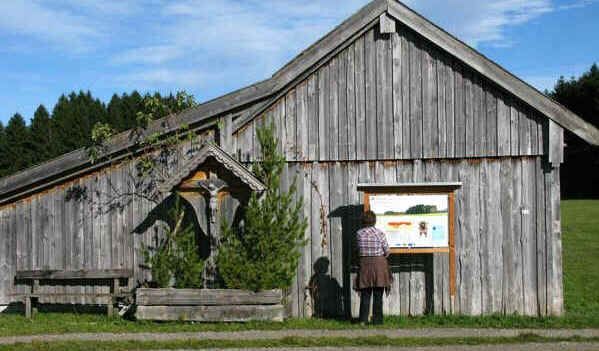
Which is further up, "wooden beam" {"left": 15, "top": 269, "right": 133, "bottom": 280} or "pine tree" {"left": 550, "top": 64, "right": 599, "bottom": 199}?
"pine tree" {"left": 550, "top": 64, "right": 599, "bottom": 199}

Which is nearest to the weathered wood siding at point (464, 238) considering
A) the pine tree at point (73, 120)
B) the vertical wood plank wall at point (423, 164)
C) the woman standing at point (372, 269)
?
the vertical wood plank wall at point (423, 164)

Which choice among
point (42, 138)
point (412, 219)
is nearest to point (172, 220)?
point (412, 219)

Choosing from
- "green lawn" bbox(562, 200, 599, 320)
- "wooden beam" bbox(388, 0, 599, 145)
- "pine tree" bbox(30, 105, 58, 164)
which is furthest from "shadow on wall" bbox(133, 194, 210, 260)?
"pine tree" bbox(30, 105, 58, 164)

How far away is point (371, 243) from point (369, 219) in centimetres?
39

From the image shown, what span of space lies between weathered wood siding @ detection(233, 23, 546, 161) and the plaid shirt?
157 centimetres

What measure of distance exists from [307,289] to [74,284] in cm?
416

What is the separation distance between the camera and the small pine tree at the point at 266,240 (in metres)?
11.6

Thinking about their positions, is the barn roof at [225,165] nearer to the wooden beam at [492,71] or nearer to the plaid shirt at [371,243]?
the plaid shirt at [371,243]

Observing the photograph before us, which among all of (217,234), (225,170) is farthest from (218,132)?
(217,234)

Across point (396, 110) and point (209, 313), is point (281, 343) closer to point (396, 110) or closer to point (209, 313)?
point (209, 313)

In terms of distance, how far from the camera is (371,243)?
36.5 feet

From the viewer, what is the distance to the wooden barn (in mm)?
11977

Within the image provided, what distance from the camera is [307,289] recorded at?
12328 millimetres

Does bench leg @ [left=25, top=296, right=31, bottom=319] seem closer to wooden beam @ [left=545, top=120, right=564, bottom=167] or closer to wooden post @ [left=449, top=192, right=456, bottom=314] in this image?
wooden post @ [left=449, top=192, right=456, bottom=314]
